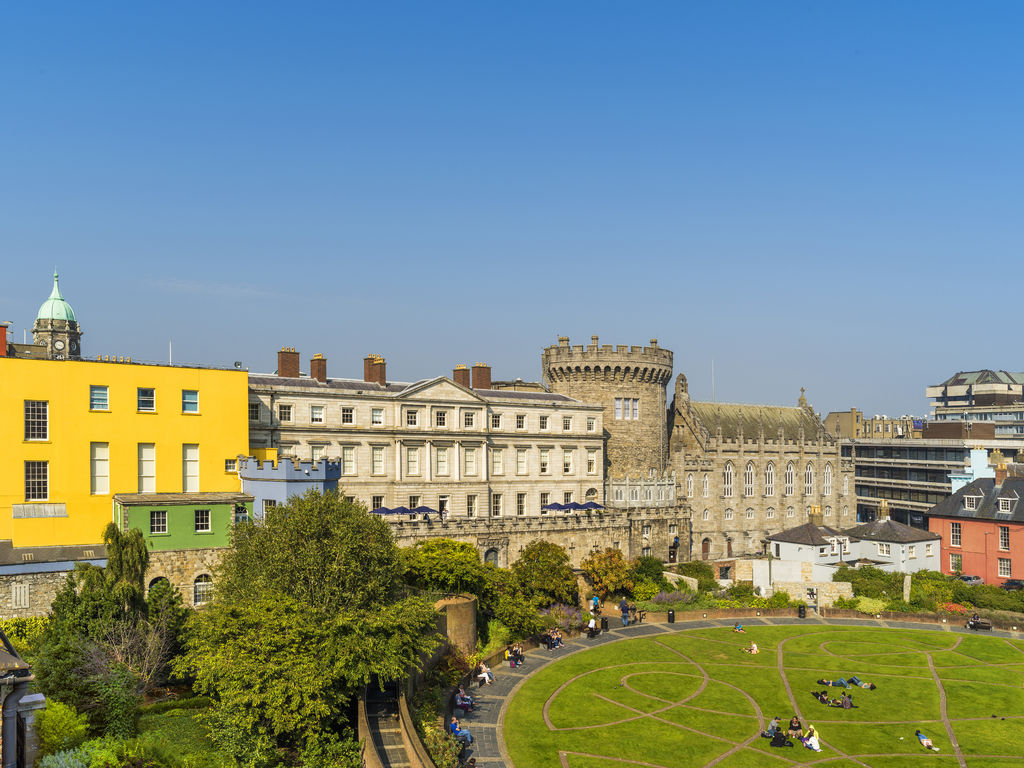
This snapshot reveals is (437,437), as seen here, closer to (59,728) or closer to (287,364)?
(287,364)

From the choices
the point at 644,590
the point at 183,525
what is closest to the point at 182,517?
the point at 183,525

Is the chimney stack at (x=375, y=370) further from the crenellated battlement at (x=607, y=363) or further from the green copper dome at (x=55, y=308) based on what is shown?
the green copper dome at (x=55, y=308)

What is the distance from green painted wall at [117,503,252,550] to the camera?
147ft

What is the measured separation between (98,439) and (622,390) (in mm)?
→ 47624

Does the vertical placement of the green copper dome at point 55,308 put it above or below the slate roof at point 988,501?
above

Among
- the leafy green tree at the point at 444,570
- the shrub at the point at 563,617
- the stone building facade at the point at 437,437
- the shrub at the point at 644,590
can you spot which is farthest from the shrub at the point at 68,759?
the shrub at the point at 644,590

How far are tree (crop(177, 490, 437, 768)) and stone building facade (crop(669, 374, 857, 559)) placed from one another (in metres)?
52.6

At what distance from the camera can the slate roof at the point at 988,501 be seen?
70.8 metres

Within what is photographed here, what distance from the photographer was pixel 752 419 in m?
92.5

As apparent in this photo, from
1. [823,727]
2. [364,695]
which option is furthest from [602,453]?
[364,695]

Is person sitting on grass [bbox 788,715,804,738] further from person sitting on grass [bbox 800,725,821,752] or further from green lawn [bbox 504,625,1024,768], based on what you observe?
green lawn [bbox 504,625,1024,768]

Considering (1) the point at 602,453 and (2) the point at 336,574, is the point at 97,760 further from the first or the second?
(1) the point at 602,453

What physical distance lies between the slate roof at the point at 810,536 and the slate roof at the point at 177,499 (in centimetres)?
4522

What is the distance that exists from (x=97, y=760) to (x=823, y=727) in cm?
3065
